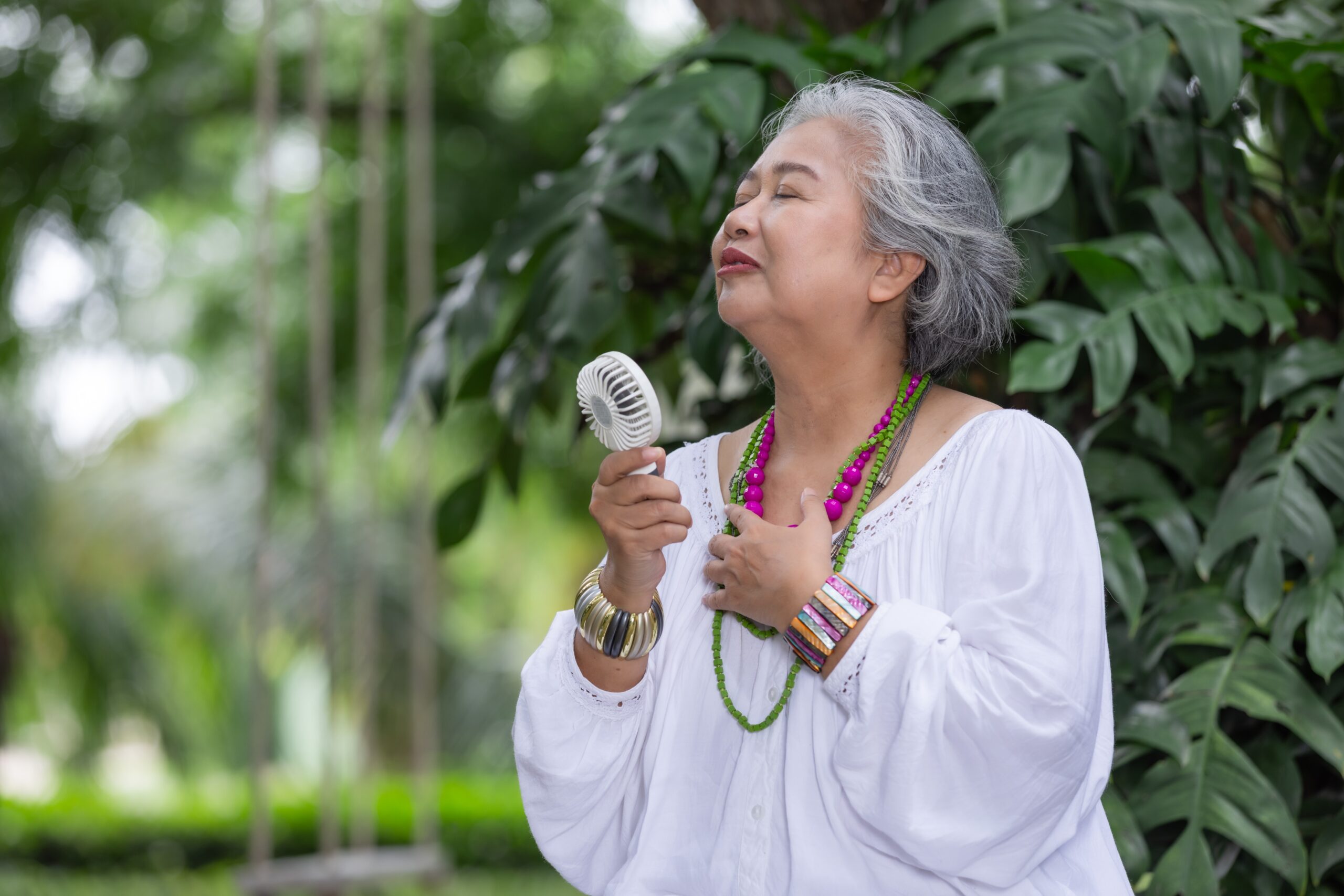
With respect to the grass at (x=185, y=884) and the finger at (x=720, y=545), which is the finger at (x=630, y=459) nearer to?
the finger at (x=720, y=545)

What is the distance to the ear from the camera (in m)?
1.10

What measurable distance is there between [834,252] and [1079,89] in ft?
2.28

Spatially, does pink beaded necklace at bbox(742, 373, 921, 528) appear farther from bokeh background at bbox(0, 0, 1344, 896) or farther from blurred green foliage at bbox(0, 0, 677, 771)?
blurred green foliage at bbox(0, 0, 677, 771)

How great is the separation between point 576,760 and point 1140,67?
3.57ft

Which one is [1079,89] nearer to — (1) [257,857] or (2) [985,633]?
(2) [985,633]

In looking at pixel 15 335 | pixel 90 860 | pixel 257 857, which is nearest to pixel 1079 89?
pixel 257 857

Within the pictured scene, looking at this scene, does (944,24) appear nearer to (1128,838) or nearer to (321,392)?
(1128,838)

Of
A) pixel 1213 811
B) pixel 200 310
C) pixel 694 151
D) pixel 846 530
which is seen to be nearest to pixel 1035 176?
pixel 694 151

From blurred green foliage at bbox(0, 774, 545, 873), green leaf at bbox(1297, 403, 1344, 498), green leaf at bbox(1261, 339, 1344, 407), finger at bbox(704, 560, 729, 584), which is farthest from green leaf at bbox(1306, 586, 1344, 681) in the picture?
blurred green foliage at bbox(0, 774, 545, 873)

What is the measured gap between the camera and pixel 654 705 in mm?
1155

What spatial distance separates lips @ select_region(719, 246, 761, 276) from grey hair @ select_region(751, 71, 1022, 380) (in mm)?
99

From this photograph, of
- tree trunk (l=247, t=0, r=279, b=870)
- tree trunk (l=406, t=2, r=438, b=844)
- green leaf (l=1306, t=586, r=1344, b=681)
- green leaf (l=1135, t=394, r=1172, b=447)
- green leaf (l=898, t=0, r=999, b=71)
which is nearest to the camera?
green leaf (l=1306, t=586, r=1344, b=681)

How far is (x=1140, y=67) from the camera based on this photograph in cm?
156

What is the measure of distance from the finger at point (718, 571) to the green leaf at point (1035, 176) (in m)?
0.63
